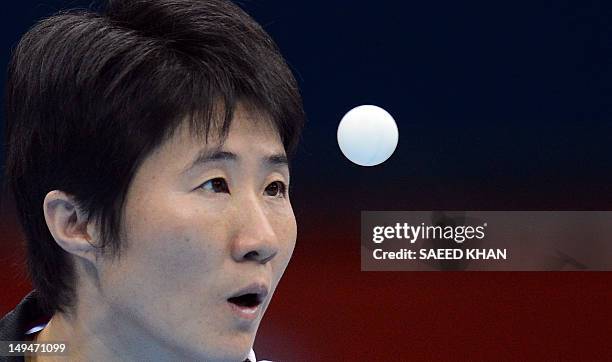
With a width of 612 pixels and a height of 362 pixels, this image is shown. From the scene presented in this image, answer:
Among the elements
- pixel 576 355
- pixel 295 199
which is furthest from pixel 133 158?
pixel 576 355

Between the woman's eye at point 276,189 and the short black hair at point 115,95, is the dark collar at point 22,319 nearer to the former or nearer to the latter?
the short black hair at point 115,95

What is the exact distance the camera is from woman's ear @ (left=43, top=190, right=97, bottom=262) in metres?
1.02

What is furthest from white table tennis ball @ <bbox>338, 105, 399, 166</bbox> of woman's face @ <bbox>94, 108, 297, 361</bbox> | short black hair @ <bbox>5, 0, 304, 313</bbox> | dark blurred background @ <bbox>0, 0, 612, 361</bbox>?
woman's face @ <bbox>94, 108, 297, 361</bbox>

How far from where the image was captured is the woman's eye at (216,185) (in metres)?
0.97

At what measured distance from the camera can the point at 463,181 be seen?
1863mm

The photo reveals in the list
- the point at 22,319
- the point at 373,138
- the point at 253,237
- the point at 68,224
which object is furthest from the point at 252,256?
the point at 373,138

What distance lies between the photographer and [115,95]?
984mm

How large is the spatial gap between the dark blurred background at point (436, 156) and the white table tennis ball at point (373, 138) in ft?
0.05

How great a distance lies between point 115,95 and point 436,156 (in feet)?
3.20

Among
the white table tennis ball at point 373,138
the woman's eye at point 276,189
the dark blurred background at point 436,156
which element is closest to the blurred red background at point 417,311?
the dark blurred background at point 436,156

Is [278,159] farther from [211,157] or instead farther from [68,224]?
[68,224]

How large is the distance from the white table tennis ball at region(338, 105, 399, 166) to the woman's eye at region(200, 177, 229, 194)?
87 cm

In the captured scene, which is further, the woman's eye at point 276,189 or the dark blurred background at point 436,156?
the dark blurred background at point 436,156

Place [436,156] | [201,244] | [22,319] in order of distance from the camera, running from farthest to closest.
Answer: [436,156] → [22,319] → [201,244]
